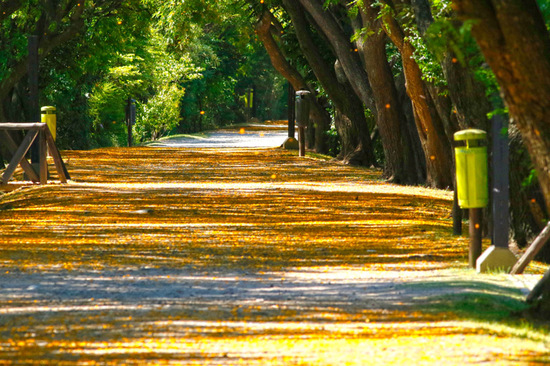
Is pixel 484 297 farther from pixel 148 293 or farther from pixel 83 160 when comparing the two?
pixel 83 160

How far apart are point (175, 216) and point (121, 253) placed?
383 centimetres

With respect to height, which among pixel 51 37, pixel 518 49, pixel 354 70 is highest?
pixel 51 37

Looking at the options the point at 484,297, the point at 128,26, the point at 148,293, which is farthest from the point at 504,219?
the point at 128,26

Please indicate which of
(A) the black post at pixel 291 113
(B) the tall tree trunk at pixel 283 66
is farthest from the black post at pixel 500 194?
(A) the black post at pixel 291 113

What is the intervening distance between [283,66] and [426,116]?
42.7ft

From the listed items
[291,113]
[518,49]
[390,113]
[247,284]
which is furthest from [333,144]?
A: [518,49]

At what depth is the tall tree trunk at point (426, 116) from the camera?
669 inches

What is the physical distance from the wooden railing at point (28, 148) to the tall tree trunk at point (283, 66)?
1107 centimetres

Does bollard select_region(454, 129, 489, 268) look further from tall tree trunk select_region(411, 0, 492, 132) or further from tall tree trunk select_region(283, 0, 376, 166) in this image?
tall tree trunk select_region(283, 0, 376, 166)

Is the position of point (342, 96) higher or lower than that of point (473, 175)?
higher

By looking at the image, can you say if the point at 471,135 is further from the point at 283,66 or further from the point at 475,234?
the point at 283,66

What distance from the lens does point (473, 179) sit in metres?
9.71

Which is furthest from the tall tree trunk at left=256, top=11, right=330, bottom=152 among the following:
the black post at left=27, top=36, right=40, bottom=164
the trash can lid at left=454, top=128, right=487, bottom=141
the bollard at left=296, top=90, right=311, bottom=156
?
the trash can lid at left=454, top=128, right=487, bottom=141

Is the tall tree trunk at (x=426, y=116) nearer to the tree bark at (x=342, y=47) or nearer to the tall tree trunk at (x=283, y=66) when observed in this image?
the tree bark at (x=342, y=47)
